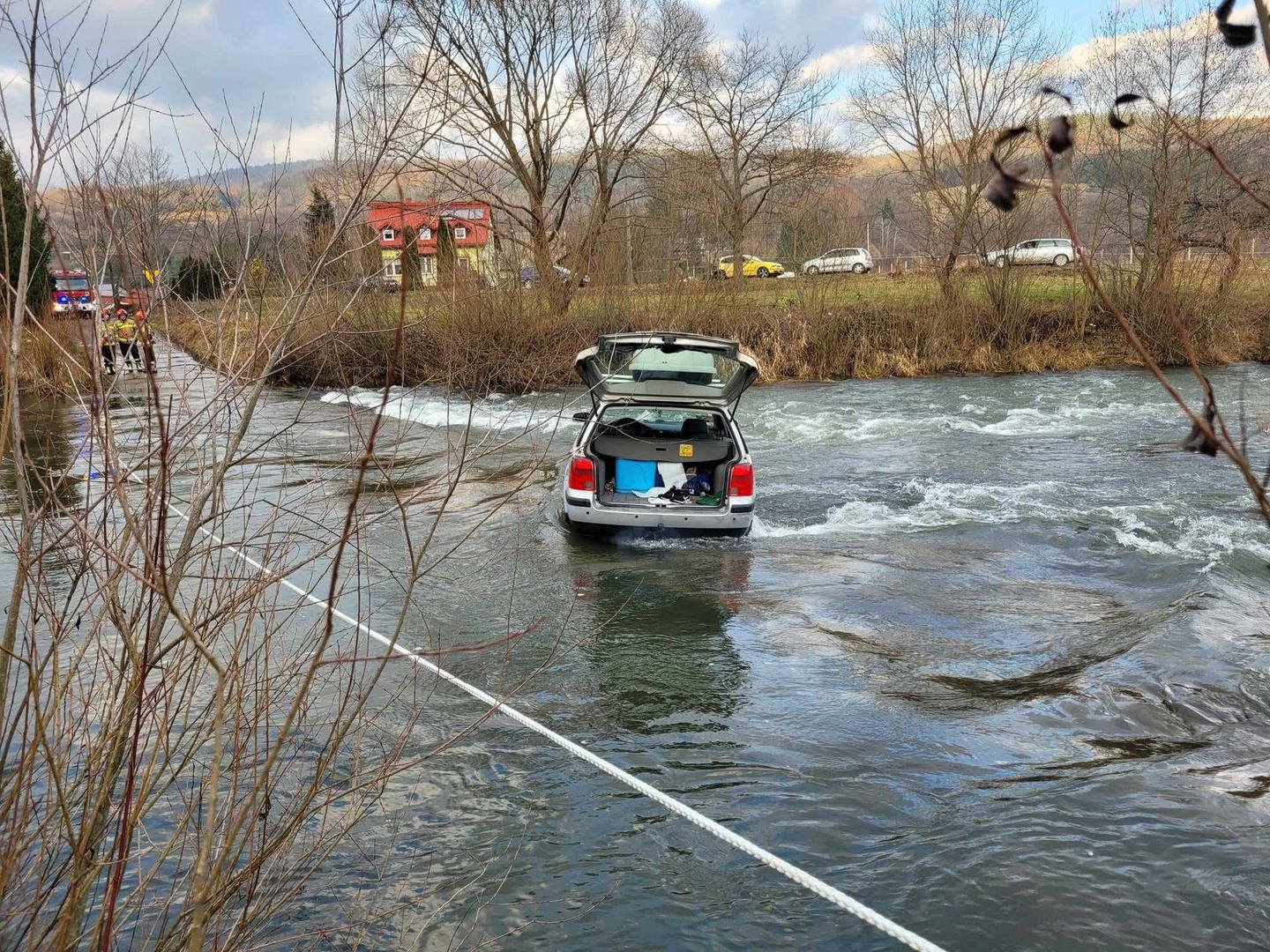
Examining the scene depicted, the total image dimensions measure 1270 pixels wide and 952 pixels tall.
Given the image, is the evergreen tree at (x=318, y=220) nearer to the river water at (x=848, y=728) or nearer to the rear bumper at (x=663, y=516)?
the river water at (x=848, y=728)

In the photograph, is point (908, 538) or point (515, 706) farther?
point (908, 538)

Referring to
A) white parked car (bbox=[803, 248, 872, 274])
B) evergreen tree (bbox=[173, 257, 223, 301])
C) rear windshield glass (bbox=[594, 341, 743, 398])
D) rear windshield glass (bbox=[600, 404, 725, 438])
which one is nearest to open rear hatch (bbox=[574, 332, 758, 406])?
rear windshield glass (bbox=[594, 341, 743, 398])

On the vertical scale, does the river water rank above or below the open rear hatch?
below

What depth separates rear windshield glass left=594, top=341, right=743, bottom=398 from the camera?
945 centimetres

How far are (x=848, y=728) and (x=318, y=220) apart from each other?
4.16 m

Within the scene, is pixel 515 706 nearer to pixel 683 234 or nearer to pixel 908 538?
pixel 908 538

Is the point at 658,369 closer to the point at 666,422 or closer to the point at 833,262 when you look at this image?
the point at 666,422

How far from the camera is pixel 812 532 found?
1115 centimetres

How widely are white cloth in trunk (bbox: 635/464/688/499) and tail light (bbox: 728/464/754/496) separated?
73 cm

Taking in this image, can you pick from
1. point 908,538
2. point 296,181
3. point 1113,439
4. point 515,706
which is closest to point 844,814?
point 515,706

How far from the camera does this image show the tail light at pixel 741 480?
945 cm

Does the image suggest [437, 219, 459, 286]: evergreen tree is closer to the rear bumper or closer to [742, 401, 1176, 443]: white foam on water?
the rear bumper

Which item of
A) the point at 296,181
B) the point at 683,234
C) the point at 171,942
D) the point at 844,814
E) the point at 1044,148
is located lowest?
the point at 844,814

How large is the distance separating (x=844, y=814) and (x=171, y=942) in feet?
10.8
